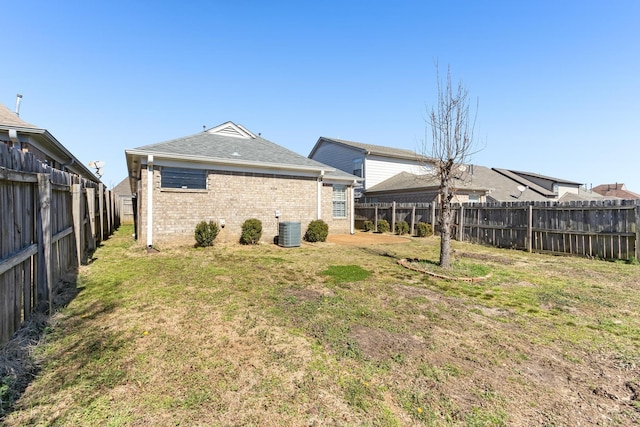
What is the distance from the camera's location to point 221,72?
14.6 meters

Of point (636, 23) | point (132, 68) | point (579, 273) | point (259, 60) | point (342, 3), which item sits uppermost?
point (342, 3)

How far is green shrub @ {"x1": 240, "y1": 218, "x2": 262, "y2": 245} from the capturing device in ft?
38.2

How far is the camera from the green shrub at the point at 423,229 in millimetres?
15273

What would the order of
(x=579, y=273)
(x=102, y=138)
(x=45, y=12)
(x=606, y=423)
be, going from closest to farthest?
(x=606, y=423) → (x=579, y=273) → (x=45, y=12) → (x=102, y=138)

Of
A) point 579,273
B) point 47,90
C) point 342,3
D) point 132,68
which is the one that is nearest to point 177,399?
point 579,273

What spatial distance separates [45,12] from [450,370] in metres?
14.0

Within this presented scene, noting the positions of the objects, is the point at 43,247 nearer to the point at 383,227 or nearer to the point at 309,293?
the point at 309,293

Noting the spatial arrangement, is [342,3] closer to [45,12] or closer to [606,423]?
[45,12]

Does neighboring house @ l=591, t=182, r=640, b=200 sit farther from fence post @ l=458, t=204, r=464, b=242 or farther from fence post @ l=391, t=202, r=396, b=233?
fence post @ l=458, t=204, r=464, b=242

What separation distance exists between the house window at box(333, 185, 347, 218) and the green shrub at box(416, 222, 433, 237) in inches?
156

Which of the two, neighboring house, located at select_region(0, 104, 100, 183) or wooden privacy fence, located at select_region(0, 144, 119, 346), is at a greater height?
neighboring house, located at select_region(0, 104, 100, 183)

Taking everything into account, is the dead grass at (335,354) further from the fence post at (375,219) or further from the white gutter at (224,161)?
the fence post at (375,219)

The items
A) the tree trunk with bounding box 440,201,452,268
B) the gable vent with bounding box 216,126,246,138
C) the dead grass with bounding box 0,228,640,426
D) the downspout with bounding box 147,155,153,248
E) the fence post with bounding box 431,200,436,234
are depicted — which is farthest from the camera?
the fence post with bounding box 431,200,436,234

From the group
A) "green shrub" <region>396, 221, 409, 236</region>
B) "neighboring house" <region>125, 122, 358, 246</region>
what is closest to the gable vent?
"neighboring house" <region>125, 122, 358, 246</region>
